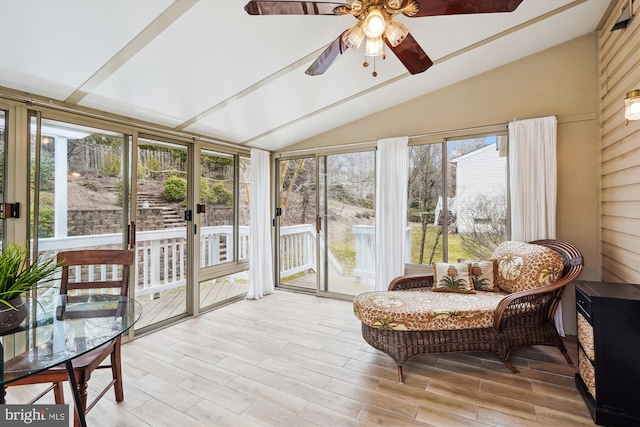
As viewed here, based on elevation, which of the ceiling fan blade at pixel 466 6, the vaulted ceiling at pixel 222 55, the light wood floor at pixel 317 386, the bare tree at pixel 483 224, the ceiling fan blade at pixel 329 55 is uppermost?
the vaulted ceiling at pixel 222 55

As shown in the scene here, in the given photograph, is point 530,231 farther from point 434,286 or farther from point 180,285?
point 180,285

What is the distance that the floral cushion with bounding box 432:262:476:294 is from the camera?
9.07 ft

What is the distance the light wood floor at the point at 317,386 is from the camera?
1.79m

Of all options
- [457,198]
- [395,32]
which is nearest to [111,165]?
[395,32]

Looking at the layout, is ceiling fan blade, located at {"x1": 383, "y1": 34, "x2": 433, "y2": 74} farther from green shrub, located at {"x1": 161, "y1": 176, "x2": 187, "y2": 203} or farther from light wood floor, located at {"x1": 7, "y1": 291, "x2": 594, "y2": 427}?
green shrub, located at {"x1": 161, "y1": 176, "x2": 187, "y2": 203}

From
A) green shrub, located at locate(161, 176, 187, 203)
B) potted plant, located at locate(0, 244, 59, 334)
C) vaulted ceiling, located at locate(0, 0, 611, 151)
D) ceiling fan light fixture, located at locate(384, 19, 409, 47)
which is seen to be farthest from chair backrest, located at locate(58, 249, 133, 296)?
ceiling fan light fixture, located at locate(384, 19, 409, 47)

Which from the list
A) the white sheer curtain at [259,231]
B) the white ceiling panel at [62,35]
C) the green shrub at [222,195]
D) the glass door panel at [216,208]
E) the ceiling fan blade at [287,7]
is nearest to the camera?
the ceiling fan blade at [287,7]

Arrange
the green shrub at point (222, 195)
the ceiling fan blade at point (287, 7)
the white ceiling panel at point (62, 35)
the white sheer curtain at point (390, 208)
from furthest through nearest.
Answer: the green shrub at point (222, 195) < the white sheer curtain at point (390, 208) < the white ceiling panel at point (62, 35) < the ceiling fan blade at point (287, 7)

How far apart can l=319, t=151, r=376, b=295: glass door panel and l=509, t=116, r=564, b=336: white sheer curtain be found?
1622 mm

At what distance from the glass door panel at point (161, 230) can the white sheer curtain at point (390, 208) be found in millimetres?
2405

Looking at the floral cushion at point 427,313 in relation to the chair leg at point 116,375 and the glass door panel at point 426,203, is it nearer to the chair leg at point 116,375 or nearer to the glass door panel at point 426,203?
the glass door panel at point 426,203

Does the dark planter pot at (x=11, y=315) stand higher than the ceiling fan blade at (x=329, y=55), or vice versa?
the ceiling fan blade at (x=329, y=55)

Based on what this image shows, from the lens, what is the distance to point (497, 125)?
10.2ft

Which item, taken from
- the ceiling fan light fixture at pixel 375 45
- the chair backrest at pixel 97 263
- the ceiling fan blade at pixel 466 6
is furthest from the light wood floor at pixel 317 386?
the ceiling fan blade at pixel 466 6
